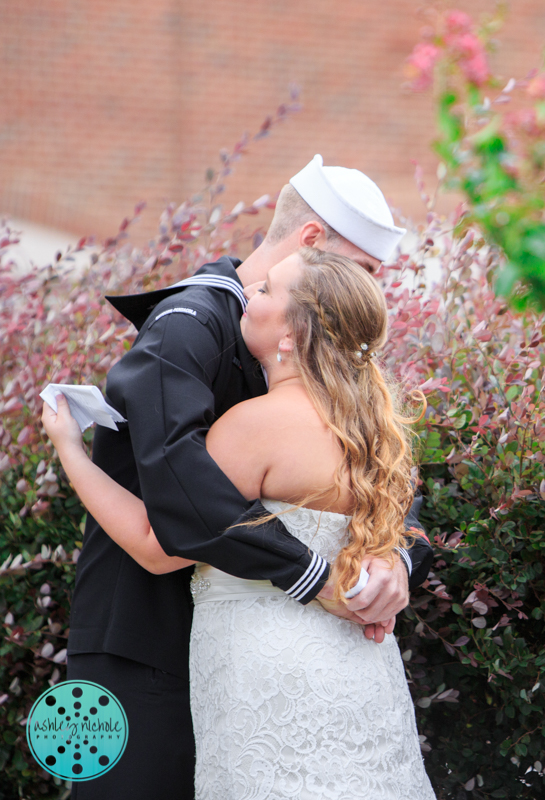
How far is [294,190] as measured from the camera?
2.51 meters

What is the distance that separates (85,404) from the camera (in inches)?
75.3

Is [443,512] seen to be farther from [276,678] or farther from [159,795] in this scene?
[159,795]

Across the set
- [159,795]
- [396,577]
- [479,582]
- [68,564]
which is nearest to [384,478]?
[396,577]

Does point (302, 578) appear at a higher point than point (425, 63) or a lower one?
lower

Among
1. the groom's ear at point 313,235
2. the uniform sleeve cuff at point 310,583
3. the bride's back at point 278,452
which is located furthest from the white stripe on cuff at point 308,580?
the groom's ear at point 313,235

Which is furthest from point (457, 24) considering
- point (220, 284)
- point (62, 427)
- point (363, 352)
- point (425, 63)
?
point (62, 427)

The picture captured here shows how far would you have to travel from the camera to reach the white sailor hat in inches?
91.7

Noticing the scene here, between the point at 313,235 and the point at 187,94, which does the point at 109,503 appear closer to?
the point at 313,235

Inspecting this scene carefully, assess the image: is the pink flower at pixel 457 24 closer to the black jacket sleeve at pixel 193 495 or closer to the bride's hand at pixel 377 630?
the black jacket sleeve at pixel 193 495

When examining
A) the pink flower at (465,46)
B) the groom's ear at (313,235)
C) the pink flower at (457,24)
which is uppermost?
the pink flower at (465,46)

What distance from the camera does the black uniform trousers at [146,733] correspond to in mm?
1887

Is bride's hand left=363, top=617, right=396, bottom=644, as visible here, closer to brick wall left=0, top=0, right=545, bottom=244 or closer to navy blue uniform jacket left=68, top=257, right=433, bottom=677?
navy blue uniform jacket left=68, top=257, right=433, bottom=677

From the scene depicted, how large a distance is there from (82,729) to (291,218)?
1596 mm

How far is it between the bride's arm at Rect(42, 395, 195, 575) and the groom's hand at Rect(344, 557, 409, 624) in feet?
1.34
